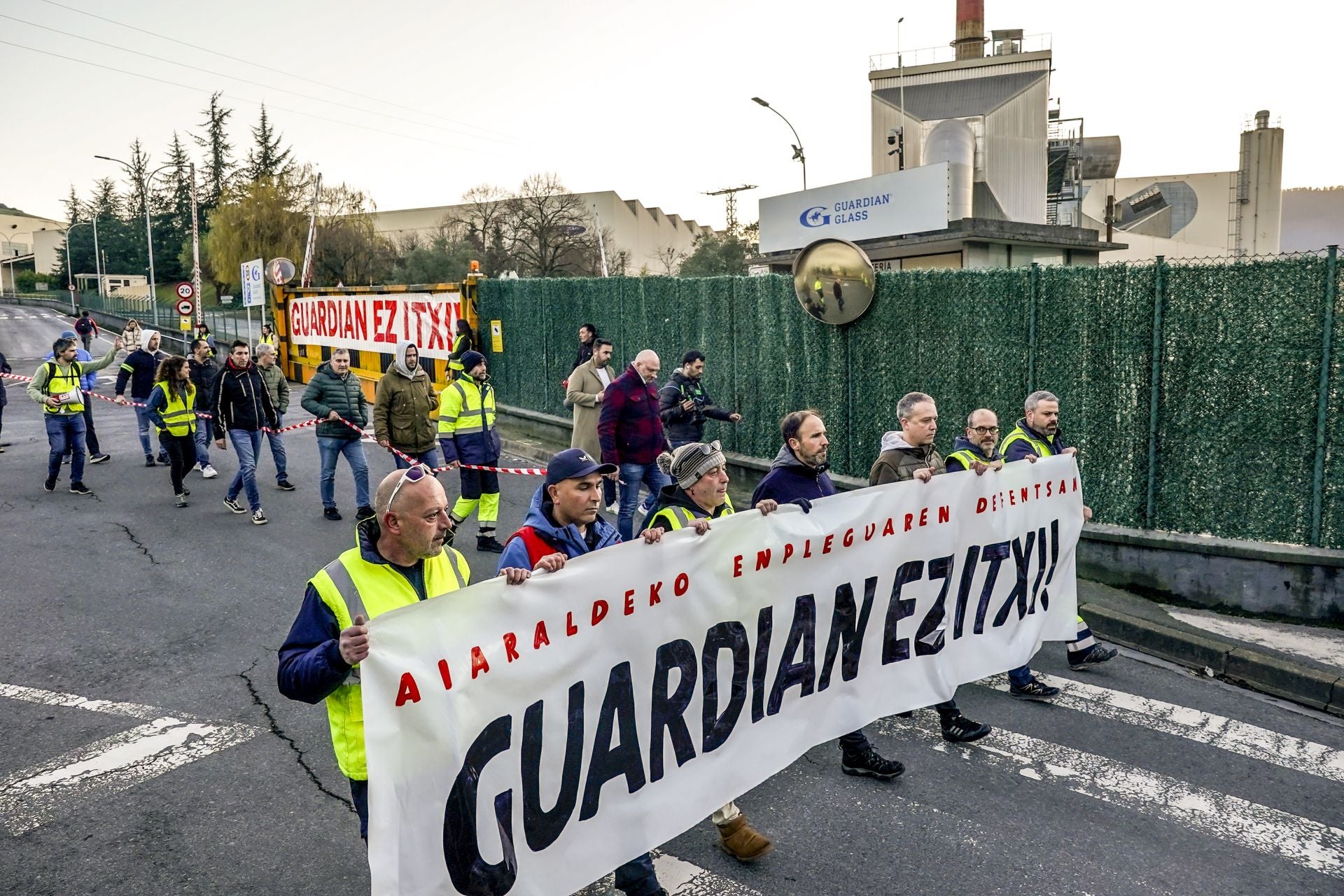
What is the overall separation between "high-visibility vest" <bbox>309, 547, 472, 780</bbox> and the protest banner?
6.9 inches

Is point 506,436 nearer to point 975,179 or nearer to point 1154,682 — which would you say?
point 1154,682

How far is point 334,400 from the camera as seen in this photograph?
10.6 meters

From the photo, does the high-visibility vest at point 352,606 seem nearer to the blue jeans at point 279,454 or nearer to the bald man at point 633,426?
the bald man at point 633,426

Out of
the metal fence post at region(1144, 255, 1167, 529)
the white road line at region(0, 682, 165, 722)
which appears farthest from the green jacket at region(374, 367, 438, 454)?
the metal fence post at region(1144, 255, 1167, 529)

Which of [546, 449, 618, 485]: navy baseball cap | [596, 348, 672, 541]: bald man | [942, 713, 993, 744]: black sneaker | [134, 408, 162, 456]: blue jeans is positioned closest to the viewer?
[546, 449, 618, 485]: navy baseball cap

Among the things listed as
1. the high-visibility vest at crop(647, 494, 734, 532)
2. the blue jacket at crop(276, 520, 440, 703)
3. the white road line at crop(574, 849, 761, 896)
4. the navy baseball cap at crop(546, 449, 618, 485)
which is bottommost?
the white road line at crop(574, 849, 761, 896)

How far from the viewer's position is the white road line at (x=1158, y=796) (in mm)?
4484

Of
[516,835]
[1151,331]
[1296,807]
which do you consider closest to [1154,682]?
[1296,807]

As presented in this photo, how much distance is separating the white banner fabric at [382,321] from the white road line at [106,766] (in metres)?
13.7

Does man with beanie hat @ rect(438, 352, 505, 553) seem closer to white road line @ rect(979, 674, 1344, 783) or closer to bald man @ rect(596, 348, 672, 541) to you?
bald man @ rect(596, 348, 672, 541)

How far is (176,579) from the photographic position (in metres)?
8.71

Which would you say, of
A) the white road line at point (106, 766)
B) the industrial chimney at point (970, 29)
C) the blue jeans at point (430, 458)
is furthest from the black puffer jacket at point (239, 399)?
the industrial chimney at point (970, 29)

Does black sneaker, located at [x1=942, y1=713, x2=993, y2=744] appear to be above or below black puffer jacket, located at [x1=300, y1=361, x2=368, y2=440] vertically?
below

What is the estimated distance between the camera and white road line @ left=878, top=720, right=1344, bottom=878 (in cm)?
448
